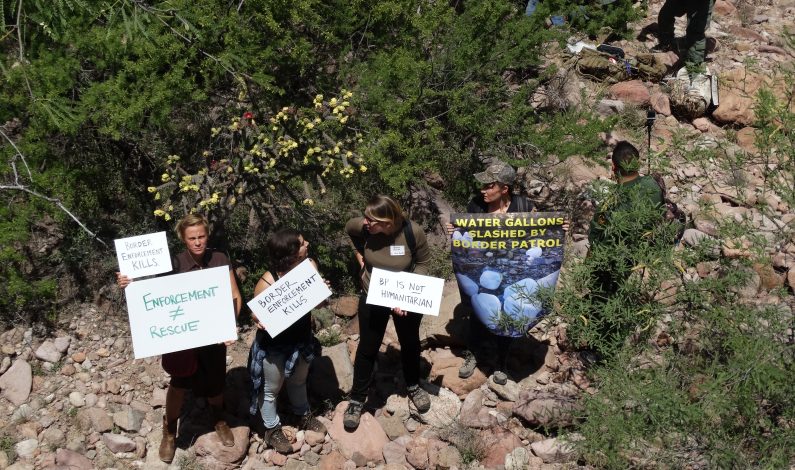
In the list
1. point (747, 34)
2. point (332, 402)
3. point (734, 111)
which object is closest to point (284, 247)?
point (332, 402)

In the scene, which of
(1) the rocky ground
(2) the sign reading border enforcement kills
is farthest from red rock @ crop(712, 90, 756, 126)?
(2) the sign reading border enforcement kills

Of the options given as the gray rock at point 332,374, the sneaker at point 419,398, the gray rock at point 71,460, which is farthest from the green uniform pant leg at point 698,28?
the gray rock at point 71,460

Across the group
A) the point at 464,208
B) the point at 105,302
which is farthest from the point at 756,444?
the point at 105,302

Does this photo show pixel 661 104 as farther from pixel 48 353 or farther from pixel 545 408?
pixel 48 353

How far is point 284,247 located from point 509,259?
5.38 ft

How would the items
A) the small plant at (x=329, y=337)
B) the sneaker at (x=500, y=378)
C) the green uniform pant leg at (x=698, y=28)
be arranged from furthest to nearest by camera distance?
the green uniform pant leg at (x=698, y=28) → the small plant at (x=329, y=337) → the sneaker at (x=500, y=378)

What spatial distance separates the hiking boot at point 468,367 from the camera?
211 inches

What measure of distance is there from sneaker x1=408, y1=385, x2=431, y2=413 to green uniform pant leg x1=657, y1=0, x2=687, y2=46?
6971 mm

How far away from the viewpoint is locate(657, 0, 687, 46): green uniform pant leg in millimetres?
9188

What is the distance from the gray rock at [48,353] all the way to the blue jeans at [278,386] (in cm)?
199

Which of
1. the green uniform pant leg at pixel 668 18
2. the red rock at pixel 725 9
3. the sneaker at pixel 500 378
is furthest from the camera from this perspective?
the red rock at pixel 725 9

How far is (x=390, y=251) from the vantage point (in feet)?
15.0

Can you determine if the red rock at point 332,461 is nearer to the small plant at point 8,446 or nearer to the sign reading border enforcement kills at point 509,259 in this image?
the sign reading border enforcement kills at point 509,259

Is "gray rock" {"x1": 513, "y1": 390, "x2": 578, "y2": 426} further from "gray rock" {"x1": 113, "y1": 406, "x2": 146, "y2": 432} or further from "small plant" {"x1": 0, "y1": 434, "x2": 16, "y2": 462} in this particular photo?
"small plant" {"x1": 0, "y1": 434, "x2": 16, "y2": 462}
